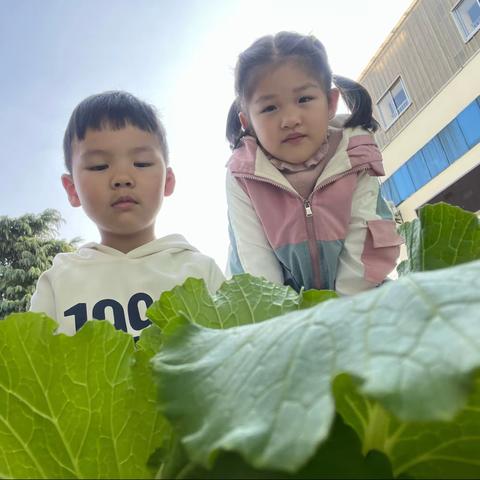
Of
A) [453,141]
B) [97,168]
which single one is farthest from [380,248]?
[453,141]

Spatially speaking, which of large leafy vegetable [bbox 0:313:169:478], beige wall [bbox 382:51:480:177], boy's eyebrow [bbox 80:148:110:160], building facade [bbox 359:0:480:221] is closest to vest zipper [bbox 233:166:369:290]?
boy's eyebrow [bbox 80:148:110:160]

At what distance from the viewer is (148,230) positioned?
60.6 inches

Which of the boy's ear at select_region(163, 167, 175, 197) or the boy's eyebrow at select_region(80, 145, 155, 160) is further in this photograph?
the boy's ear at select_region(163, 167, 175, 197)

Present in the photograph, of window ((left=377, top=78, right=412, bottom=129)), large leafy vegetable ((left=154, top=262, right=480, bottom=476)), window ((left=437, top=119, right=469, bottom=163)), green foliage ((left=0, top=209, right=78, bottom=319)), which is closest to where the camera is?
large leafy vegetable ((left=154, top=262, right=480, bottom=476))

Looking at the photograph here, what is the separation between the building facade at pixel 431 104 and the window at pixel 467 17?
0.01 metres

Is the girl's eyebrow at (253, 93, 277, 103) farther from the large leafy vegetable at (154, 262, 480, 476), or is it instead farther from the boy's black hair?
the large leafy vegetable at (154, 262, 480, 476)

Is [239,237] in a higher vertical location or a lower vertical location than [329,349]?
higher

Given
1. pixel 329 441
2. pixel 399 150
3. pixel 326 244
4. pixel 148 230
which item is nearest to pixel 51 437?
pixel 329 441

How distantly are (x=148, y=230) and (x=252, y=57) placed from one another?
767mm

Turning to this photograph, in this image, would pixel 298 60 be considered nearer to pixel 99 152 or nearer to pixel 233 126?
pixel 233 126

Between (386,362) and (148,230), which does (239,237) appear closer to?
(148,230)

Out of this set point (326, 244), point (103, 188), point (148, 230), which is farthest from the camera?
point (326, 244)

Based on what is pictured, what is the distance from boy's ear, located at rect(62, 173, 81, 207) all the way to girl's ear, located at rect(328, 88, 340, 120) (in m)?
0.94

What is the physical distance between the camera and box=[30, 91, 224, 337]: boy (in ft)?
4.37
